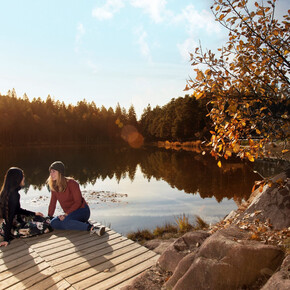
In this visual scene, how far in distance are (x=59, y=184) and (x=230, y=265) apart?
14.5ft

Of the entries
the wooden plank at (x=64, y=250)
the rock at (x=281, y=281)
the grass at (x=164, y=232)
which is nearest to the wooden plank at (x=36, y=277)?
the wooden plank at (x=64, y=250)

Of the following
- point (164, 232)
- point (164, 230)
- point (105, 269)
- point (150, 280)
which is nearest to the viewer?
point (150, 280)

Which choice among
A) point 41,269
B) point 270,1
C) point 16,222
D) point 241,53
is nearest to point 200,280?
point 41,269

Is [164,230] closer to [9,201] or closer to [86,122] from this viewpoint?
[9,201]

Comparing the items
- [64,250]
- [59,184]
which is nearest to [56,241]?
[64,250]

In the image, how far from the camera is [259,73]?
369 cm

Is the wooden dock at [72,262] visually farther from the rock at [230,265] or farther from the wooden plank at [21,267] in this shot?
the rock at [230,265]

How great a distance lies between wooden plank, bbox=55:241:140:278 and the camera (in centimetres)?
452

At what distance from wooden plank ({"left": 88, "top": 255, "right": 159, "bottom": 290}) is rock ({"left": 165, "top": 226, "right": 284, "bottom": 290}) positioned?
1.12m

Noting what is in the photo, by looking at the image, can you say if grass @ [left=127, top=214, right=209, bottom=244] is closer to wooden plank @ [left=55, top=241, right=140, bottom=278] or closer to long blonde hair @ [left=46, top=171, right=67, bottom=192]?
wooden plank @ [left=55, top=241, right=140, bottom=278]

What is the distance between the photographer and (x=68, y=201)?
21.6 ft

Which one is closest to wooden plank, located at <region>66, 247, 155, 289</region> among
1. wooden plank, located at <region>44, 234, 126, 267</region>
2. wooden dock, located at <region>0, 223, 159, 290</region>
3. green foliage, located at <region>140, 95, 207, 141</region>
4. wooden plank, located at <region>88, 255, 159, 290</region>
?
wooden dock, located at <region>0, 223, 159, 290</region>

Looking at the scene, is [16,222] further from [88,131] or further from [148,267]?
[88,131]

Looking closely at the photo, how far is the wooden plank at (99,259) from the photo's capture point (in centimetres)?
452
